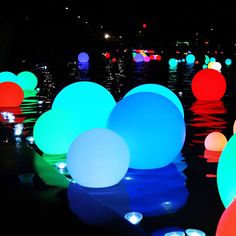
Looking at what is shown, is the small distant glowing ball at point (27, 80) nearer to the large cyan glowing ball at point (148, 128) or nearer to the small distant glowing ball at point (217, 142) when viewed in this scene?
the small distant glowing ball at point (217, 142)

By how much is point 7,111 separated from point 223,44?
145 feet

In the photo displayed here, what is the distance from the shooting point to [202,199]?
5.43 metres

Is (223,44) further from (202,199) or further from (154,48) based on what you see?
(202,199)

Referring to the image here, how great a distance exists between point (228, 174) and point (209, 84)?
9.73 metres

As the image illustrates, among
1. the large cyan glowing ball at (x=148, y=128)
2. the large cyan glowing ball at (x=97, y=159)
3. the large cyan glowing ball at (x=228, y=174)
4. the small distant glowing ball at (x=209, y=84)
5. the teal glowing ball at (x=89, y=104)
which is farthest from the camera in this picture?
the small distant glowing ball at (x=209, y=84)

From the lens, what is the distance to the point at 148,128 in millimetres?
6230

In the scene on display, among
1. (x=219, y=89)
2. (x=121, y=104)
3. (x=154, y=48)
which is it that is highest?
(x=121, y=104)

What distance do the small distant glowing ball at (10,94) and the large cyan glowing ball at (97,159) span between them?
7125mm

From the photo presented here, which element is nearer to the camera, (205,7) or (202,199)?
(202,199)

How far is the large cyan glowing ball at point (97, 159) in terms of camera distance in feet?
17.8

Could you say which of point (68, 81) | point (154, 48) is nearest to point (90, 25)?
point (154, 48)

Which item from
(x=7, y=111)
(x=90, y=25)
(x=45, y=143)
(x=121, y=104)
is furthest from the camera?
(x=90, y=25)

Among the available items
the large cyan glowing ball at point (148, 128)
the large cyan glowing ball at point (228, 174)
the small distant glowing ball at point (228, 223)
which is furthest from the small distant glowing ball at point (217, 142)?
the small distant glowing ball at point (228, 223)

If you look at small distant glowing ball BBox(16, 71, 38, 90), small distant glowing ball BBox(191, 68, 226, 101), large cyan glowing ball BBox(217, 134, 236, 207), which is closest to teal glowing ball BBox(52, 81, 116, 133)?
large cyan glowing ball BBox(217, 134, 236, 207)
